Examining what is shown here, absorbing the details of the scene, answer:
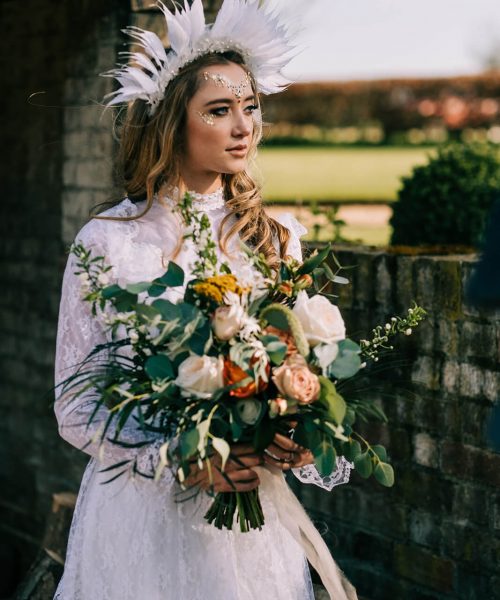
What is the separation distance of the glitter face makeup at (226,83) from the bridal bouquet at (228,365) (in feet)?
1.96

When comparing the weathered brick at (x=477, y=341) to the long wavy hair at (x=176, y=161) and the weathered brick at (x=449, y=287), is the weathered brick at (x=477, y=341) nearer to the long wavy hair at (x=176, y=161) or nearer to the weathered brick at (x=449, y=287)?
the weathered brick at (x=449, y=287)

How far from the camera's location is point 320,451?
2.54 m

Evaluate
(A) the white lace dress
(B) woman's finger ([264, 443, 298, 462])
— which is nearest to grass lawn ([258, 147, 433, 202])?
(A) the white lace dress

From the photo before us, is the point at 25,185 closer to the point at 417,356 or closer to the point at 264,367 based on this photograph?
the point at 417,356

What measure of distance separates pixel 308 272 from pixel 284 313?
0.24 m

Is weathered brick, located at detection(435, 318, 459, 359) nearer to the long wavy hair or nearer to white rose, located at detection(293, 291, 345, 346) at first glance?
the long wavy hair

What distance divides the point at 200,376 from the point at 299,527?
0.64m

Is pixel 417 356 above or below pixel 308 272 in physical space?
below

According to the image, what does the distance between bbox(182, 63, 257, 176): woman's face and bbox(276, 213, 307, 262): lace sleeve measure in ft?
0.81

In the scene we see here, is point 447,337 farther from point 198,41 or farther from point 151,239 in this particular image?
point 198,41

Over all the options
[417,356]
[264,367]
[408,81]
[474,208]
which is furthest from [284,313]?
[408,81]

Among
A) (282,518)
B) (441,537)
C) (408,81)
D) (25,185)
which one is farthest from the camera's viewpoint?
(408,81)

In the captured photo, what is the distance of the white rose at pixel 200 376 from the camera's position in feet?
7.78

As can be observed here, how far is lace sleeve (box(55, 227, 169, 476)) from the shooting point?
9.09ft
